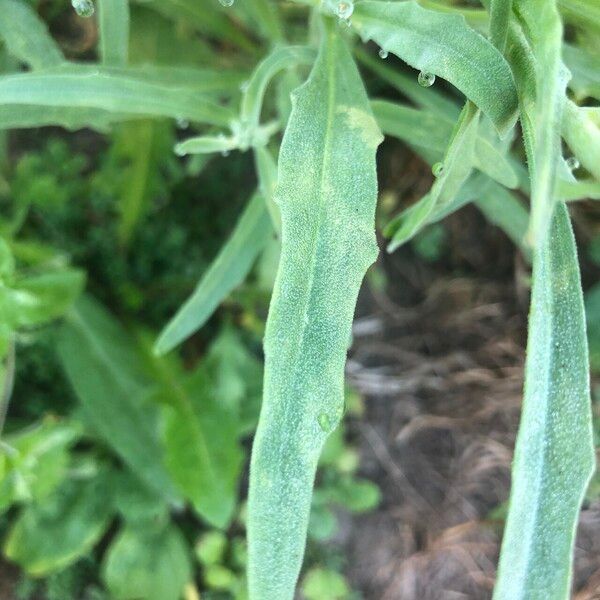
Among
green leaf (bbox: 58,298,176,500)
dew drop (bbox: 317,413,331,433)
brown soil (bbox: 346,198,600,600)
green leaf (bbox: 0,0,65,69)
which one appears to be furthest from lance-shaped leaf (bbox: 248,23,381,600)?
brown soil (bbox: 346,198,600,600)

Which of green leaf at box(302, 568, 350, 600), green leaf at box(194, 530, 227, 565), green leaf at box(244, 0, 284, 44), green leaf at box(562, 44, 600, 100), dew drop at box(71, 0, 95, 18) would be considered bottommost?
green leaf at box(302, 568, 350, 600)

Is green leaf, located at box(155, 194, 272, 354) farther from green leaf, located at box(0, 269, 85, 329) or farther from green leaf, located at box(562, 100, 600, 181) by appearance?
green leaf, located at box(562, 100, 600, 181)

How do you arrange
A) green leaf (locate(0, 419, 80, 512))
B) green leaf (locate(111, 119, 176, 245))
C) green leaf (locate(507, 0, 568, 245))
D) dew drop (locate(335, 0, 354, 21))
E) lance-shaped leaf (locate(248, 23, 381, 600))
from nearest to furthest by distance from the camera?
green leaf (locate(507, 0, 568, 245))
lance-shaped leaf (locate(248, 23, 381, 600))
dew drop (locate(335, 0, 354, 21))
green leaf (locate(0, 419, 80, 512))
green leaf (locate(111, 119, 176, 245))

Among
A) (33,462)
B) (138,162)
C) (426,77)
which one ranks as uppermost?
(426,77)

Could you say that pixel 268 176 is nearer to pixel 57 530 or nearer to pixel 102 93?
pixel 102 93

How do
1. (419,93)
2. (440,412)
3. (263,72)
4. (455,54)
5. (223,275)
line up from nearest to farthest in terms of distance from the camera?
1. (455,54)
2. (263,72)
3. (223,275)
4. (419,93)
5. (440,412)

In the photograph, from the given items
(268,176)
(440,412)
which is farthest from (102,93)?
(440,412)

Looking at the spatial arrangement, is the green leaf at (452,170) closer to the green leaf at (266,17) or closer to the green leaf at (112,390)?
the green leaf at (266,17)
